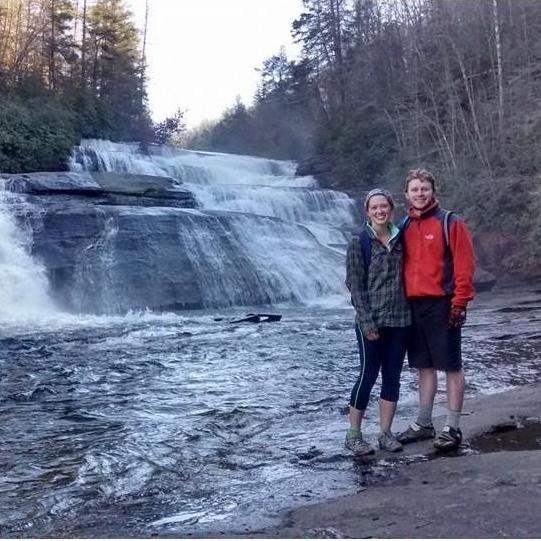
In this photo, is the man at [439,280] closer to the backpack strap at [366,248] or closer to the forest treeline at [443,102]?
the backpack strap at [366,248]

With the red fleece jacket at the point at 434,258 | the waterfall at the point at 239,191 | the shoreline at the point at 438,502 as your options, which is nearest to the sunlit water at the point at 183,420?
the shoreline at the point at 438,502

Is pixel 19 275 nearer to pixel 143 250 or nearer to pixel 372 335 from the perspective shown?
pixel 143 250

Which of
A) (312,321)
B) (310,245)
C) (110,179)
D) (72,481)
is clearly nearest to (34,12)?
(110,179)

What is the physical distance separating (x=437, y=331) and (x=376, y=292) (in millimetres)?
450

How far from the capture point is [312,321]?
42.5ft

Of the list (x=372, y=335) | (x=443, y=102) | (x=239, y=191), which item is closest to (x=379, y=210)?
(x=372, y=335)

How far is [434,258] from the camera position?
13.9ft

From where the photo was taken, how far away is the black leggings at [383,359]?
4.38 meters

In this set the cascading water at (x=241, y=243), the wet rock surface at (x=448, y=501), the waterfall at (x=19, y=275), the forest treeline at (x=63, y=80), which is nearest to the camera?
the wet rock surface at (x=448, y=501)

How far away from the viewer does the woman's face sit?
14.0ft

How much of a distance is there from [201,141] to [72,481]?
52.8 meters

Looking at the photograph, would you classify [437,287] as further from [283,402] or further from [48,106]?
[48,106]

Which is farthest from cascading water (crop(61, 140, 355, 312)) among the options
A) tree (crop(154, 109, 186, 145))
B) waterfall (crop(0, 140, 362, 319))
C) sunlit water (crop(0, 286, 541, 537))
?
tree (crop(154, 109, 186, 145))

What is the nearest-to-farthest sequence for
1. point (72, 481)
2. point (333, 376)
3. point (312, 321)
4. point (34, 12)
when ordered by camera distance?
point (72, 481) → point (333, 376) → point (312, 321) → point (34, 12)
